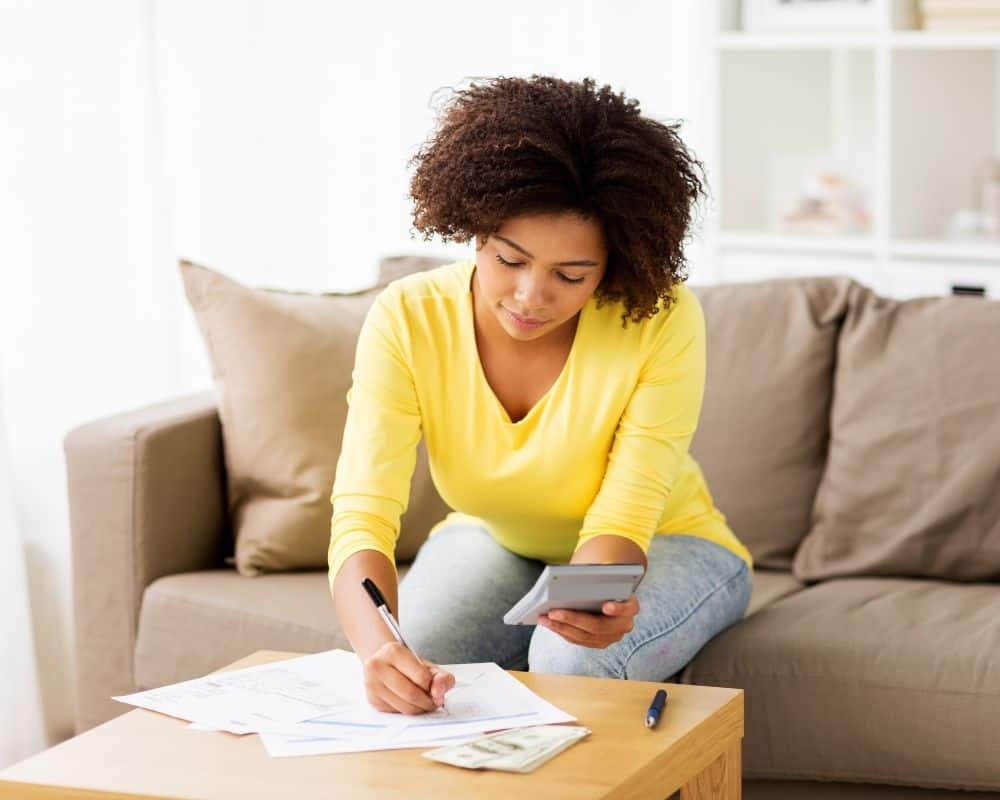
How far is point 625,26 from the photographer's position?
3.56m

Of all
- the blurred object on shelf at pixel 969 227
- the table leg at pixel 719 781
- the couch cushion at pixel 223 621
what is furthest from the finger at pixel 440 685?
the blurred object on shelf at pixel 969 227

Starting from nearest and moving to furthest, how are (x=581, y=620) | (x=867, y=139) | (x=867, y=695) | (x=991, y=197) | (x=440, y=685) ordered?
(x=440, y=685) < (x=581, y=620) < (x=867, y=695) < (x=991, y=197) < (x=867, y=139)

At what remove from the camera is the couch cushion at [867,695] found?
1.97 meters

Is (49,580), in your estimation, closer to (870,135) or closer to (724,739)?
(724,739)

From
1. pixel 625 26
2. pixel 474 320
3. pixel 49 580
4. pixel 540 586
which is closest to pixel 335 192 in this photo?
pixel 625 26

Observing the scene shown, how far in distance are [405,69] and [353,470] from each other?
5.60 ft

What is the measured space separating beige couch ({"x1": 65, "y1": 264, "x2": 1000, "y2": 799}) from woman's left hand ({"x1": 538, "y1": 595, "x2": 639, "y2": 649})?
442 mm

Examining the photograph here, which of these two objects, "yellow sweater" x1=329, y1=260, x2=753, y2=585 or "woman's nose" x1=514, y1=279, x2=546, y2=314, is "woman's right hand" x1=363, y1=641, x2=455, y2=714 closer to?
"yellow sweater" x1=329, y1=260, x2=753, y2=585

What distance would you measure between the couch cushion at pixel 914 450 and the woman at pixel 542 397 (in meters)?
0.33

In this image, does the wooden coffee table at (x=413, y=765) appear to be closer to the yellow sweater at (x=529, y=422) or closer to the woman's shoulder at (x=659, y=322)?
the yellow sweater at (x=529, y=422)

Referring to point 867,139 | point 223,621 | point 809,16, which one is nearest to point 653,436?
point 223,621

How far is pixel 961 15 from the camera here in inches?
125

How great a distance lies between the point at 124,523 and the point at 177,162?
0.93 m

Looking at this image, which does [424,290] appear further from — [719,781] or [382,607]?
[719,781]
